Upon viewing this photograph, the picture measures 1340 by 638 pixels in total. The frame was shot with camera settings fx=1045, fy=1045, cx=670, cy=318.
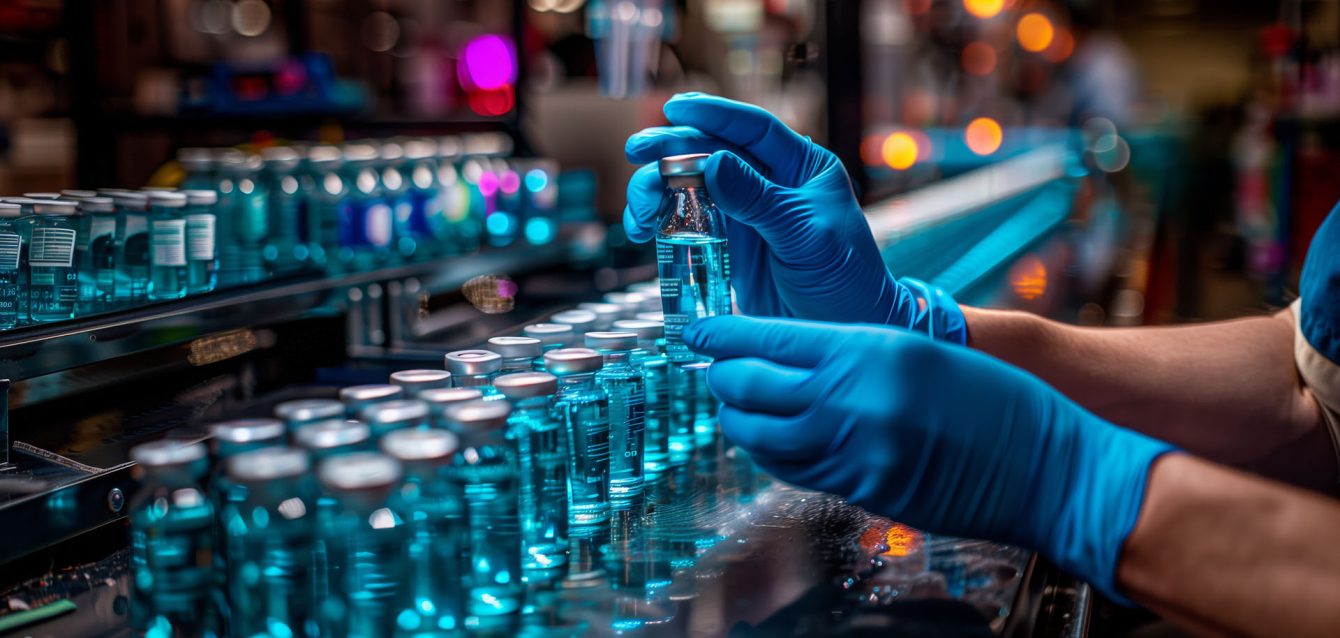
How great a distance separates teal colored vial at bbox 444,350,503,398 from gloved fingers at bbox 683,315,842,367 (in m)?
0.23

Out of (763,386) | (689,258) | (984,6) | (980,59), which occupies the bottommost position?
(763,386)

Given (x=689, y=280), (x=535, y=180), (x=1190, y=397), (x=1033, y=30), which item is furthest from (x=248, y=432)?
(x=1033, y=30)

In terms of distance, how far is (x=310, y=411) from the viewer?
3.30 ft

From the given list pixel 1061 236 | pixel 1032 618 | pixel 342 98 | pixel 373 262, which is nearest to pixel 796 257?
pixel 1032 618

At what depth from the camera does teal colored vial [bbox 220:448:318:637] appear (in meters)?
0.86

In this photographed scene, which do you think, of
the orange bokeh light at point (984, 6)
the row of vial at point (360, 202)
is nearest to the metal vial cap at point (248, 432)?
the row of vial at point (360, 202)

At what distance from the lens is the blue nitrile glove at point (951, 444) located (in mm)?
999

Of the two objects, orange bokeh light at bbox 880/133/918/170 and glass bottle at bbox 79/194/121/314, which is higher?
orange bokeh light at bbox 880/133/918/170

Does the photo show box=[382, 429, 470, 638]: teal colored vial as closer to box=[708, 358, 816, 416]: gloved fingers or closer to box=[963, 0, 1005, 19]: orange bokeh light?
box=[708, 358, 816, 416]: gloved fingers

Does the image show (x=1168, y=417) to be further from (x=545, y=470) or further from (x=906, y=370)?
(x=545, y=470)

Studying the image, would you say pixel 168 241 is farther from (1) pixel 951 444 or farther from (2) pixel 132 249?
(1) pixel 951 444

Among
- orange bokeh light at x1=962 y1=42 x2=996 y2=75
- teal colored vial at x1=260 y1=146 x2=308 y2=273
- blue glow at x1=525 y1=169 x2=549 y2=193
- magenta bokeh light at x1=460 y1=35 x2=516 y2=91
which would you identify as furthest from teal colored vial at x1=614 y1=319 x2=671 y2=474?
orange bokeh light at x1=962 y1=42 x2=996 y2=75

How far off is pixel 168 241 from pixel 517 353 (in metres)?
0.74

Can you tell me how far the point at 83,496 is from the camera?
117cm
